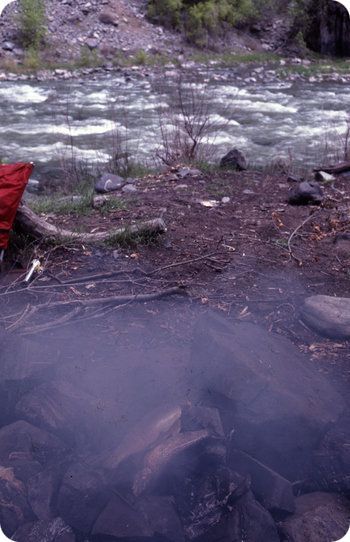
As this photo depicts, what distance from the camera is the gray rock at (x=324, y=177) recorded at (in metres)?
5.28

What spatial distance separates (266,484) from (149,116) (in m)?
8.68

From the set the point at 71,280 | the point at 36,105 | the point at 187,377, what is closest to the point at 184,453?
the point at 187,377

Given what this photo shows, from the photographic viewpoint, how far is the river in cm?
815

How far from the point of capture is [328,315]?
2719mm

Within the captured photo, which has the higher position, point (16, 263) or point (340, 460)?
point (16, 263)

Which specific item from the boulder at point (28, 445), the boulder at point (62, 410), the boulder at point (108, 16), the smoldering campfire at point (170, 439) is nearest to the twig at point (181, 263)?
the smoldering campfire at point (170, 439)

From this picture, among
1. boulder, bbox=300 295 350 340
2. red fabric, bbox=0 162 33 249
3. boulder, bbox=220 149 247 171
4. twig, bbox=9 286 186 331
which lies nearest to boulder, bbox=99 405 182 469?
twig, bbox=9 286 186 331

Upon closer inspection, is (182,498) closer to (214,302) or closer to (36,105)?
(214,302)

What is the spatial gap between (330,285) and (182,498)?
1.54 m

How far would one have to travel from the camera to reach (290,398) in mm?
2215

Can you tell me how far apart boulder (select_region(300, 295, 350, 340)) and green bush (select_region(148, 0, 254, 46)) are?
11.7 metres

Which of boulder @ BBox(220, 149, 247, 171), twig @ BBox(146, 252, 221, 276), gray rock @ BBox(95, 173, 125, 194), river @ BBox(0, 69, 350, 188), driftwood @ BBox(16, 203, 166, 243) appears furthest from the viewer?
river @ BBox(0, 69, 350, 188)

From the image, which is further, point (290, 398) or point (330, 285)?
point (330, 285)

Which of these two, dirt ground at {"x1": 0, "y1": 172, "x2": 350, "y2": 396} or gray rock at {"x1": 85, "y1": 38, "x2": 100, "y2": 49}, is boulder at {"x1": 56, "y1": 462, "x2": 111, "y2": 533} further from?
gray rock at {"x1": 85, "y1": 38, "x2": 100, "y2": 49}
